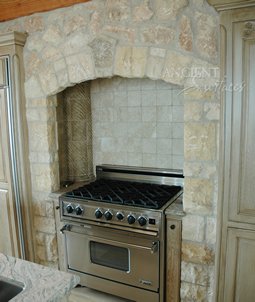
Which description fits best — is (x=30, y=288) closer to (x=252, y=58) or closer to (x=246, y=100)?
(x=246, y=100)

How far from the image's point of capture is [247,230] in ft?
5.95

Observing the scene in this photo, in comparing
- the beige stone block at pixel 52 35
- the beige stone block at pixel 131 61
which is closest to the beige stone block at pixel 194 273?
the beige stone block at pixel 131 61

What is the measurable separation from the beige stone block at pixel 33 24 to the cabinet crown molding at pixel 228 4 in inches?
60.3

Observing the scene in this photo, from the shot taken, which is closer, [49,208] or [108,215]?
[108,215]

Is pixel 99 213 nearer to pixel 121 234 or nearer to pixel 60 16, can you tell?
pixel 121 234

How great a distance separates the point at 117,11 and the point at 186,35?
0.61m

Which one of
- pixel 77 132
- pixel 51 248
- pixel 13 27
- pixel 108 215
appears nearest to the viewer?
pixel 108 215

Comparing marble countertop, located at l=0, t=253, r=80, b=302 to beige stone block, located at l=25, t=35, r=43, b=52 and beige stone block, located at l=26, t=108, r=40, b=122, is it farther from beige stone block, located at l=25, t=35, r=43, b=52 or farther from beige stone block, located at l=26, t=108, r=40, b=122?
beige stone block, located at l=25, t=35, r=43, b=52

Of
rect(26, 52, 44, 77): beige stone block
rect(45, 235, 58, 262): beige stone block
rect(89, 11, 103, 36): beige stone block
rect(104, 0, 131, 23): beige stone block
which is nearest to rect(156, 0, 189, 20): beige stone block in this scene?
rect(104, 0, 131, 23): beige stone block

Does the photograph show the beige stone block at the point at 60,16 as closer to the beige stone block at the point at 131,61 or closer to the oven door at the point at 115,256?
the beige stone block at the point at 131,61

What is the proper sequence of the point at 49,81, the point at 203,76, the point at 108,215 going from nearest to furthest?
the point at 203,76 → the point at 108,215 → the point at 49,81

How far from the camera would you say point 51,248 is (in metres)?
2.73

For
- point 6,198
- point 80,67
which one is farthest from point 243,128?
point 6,198

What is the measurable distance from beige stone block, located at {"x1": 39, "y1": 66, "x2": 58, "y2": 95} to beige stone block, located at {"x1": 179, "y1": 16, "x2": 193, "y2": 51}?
118 centimetres
